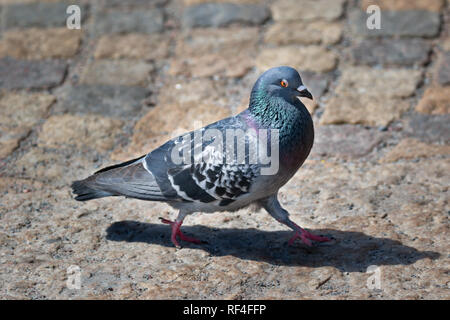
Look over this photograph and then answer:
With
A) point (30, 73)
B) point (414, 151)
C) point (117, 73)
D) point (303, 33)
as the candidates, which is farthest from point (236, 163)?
point (30, 73)

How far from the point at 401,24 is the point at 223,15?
2281 mm

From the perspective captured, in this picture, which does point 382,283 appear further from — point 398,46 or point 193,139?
point 398,46

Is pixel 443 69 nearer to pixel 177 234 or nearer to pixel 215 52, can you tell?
pixel 215 52

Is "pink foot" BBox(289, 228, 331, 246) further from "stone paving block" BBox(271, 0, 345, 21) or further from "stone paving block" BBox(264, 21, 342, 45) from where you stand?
"stone paving block" BBox(271, 0, 345, 21)

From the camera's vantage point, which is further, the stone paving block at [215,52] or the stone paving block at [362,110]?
the stone paving block at [215,52]

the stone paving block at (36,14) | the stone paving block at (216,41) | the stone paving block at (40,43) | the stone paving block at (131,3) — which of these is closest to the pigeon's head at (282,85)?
the stone paving block at (216,41)

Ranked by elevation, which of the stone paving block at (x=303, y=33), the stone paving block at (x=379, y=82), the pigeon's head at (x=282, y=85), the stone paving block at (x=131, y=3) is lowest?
the stone paving block at (x=379, y=82)

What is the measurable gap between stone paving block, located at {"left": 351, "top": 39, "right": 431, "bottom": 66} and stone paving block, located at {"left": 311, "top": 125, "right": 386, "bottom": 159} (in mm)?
1369

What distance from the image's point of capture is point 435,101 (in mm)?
6844

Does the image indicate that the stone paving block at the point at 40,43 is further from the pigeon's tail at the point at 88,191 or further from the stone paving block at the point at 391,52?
the stone paving block at the point at 391,52

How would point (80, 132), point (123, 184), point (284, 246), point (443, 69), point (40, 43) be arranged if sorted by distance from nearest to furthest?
point (123, 184) → point (284, 246) → point (80, 132) → point (443, 69) → point (40, 43)

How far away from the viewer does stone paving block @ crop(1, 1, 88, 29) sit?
879 cm

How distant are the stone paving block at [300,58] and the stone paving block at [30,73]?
2.38 metres

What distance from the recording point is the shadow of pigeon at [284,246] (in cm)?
488
